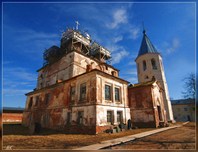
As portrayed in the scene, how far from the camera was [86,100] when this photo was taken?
15.6 meters

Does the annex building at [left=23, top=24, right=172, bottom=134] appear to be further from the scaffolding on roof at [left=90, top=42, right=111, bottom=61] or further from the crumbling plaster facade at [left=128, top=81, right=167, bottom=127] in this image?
the scaffolding on roof at [left=90, top=42, right=111, bottom=61]

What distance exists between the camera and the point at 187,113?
171ft

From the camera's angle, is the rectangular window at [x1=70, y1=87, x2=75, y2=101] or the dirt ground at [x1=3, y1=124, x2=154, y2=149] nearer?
the dirt ground at [x1=3, y1=124, x2=154, y2=149]

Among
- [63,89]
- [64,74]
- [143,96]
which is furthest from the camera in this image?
[64,74]

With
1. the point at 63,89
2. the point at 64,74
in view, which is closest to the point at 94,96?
the point at 63,89

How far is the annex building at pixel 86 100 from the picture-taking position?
1498 centimetres

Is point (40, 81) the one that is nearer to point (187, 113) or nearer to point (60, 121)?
point (60, 121)

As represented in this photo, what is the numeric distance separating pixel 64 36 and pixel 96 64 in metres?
10.5

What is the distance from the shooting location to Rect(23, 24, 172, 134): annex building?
14984 millimetres

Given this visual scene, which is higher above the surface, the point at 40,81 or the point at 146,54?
the point at 146,54

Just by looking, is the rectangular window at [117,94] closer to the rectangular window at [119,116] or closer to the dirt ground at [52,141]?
the rectangular window at [119,116]

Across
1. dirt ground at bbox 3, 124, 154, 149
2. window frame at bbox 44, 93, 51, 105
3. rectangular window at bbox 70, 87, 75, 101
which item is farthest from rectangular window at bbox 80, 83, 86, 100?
window frame at bbox 44, 93, 51, 105

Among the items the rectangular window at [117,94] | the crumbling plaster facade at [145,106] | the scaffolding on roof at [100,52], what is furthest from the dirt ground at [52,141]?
the scaffolding on roof at [100,52]

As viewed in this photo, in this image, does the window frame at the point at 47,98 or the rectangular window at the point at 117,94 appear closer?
the rectangular window at the point at 117,94
